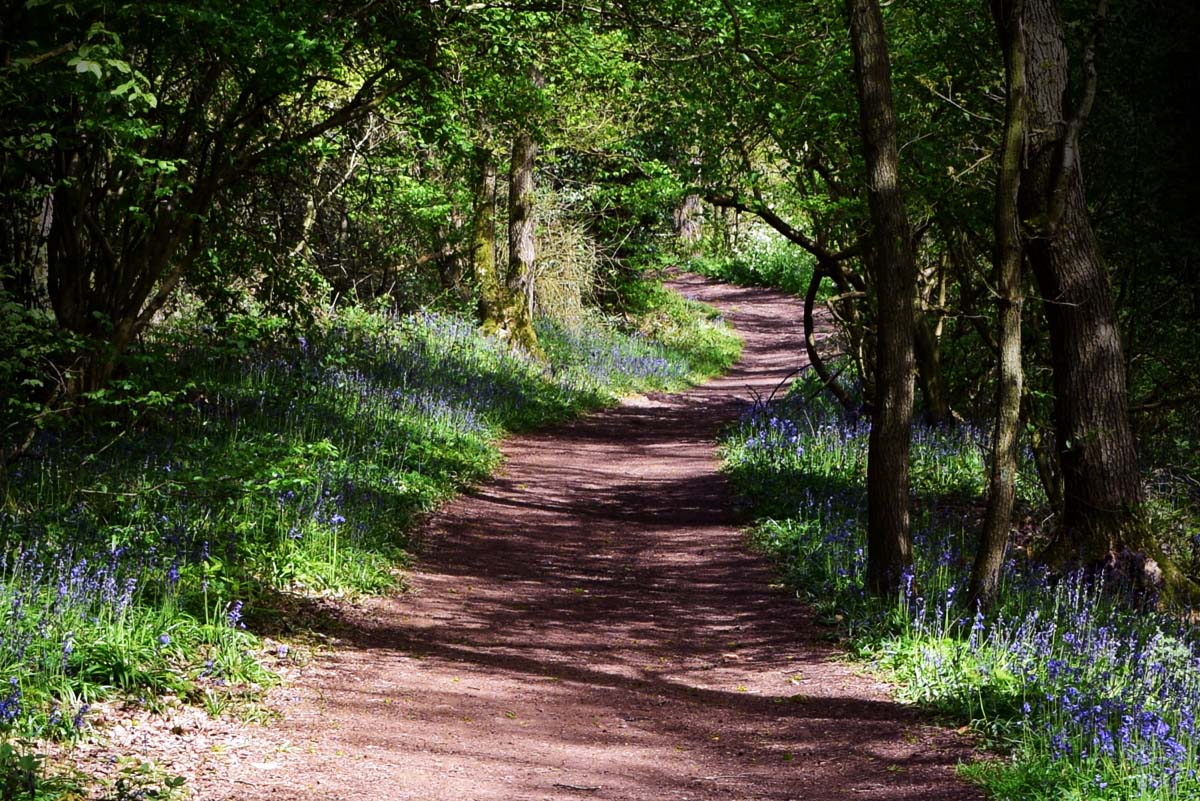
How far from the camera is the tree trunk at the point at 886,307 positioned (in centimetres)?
838

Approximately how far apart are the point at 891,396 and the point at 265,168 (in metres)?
6.54

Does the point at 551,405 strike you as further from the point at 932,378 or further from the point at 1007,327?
the point at 1007,327

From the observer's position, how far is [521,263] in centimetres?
2173

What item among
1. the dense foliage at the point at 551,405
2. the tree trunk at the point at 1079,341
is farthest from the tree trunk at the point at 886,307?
the tree trunk at the point at 1079,341

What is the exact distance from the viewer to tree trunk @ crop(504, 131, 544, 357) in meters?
21.4

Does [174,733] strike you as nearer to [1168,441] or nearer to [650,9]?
[650,9]

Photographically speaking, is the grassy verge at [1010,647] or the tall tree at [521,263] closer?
the grassy verge at [1010,647]

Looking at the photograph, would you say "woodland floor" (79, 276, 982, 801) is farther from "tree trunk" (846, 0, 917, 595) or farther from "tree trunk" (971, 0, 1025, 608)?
"tree trunk" (971, 0, 1025, 608)

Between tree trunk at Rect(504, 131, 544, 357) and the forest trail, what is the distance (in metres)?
9.44

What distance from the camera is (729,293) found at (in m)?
44.6

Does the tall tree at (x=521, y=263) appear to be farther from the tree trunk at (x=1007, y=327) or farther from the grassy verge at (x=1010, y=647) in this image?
the tree trunk at (x=1007, y=327)

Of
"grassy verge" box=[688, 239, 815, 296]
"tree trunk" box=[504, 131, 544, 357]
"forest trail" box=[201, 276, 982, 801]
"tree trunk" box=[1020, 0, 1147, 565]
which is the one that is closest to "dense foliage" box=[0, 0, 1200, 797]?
"tree trunk" box=[1020, 0, 1147, 565]

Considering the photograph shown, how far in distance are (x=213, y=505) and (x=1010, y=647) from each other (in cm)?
551

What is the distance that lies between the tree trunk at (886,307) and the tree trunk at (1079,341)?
4.25ft
